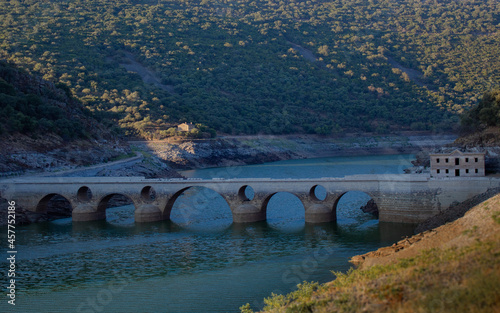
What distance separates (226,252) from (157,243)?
17.1 feet

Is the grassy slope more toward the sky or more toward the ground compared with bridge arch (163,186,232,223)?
more toward the sky

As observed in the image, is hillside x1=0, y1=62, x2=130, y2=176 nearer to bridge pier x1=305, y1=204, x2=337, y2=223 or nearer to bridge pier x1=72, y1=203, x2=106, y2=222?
bridge pier x1=72, y1=203, x2=106, y2=222

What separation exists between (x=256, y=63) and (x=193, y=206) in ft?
289

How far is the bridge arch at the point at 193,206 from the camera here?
132 ft

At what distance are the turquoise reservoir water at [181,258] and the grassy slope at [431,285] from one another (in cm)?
666

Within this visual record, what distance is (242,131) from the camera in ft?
332

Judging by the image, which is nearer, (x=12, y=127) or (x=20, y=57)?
(x=12, y=127)

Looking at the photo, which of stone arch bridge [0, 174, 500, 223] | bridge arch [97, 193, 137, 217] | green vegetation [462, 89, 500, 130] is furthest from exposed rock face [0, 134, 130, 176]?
green vegetation [462, 89, 500, 130]

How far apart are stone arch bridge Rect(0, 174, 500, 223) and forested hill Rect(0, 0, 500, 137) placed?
4449cm

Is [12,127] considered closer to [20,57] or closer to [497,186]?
[497,186]

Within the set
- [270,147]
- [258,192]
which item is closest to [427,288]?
[258,192]

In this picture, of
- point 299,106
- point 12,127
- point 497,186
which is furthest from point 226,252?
point 299,106

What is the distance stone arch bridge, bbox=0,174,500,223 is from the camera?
3347 cm

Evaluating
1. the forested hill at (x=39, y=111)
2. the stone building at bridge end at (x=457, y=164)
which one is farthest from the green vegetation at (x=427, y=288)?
the forested hill at (x=39, y=111)
